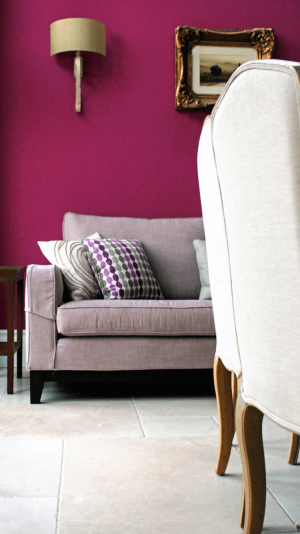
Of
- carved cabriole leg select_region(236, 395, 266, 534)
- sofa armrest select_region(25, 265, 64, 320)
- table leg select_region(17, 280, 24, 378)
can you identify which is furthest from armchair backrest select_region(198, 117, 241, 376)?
table leg select_region(17, 280, 24, 378)

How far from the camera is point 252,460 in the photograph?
1.08m

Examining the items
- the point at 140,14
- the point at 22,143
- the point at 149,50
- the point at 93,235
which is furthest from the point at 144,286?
the point at 140,14

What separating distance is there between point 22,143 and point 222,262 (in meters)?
2.39

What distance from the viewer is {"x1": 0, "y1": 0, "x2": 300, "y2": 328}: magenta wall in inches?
129

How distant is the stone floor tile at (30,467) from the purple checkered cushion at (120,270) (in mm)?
925

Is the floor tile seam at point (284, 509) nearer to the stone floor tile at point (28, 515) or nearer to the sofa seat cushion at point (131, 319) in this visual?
the stone floor tile at point (28, 515)

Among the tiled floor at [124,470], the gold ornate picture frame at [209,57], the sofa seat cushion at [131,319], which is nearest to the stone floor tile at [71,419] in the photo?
the tiled floor at [124,470]

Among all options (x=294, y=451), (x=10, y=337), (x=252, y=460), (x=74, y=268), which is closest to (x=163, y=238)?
(x=74, y=268)

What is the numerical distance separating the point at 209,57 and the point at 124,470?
267 centimetres

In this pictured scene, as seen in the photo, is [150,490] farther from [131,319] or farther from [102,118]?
[102,118]

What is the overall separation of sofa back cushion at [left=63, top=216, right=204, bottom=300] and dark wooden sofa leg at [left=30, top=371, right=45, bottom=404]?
0.91 meters

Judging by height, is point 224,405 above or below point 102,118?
below

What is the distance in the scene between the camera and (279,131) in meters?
0.79

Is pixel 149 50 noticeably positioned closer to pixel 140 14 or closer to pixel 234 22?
pixel 140 14
